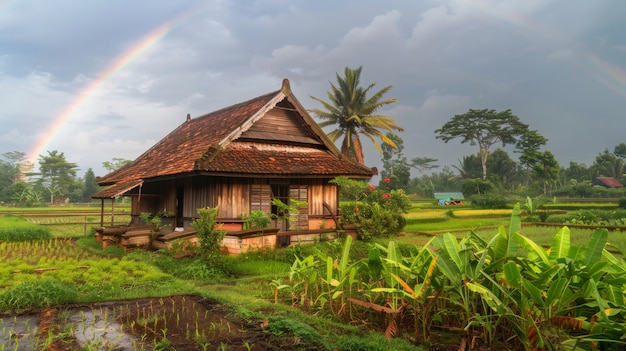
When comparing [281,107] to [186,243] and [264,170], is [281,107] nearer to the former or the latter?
[264,170]

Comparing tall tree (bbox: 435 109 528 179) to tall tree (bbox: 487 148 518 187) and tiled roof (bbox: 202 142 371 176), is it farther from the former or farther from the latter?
→ tiled roof (bbox: 202 142 371 176)

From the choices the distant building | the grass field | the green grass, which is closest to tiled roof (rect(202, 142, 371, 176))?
the grass field

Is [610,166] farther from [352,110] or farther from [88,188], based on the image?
[88,188]

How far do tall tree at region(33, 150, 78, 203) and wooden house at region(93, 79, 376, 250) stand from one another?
58260 mm

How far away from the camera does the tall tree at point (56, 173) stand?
6556 cm

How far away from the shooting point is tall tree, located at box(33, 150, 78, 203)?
65.6m

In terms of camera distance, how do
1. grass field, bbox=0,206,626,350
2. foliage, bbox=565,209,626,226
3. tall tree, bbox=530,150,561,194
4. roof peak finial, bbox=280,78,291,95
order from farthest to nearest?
tall tree, bbox=530,150,561,194 < foliage, bbox=565,209,626,226 < roof peak finial, bbox=280,78,291,95 < grass field, bbox=0,206,626,350

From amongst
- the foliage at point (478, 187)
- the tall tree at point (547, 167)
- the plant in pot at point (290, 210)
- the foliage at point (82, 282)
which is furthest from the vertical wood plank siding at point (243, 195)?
the tall tree at point (547, 167)

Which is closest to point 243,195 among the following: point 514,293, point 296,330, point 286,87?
point 286,87

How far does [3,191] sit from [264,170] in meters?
59.7

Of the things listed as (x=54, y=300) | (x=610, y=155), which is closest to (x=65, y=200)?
(x=54, y=300)

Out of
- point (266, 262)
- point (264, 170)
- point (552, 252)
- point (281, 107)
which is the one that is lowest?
point (266, 262)

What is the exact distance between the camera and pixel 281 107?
14.8 m

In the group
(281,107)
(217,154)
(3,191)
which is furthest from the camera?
(3,191)
